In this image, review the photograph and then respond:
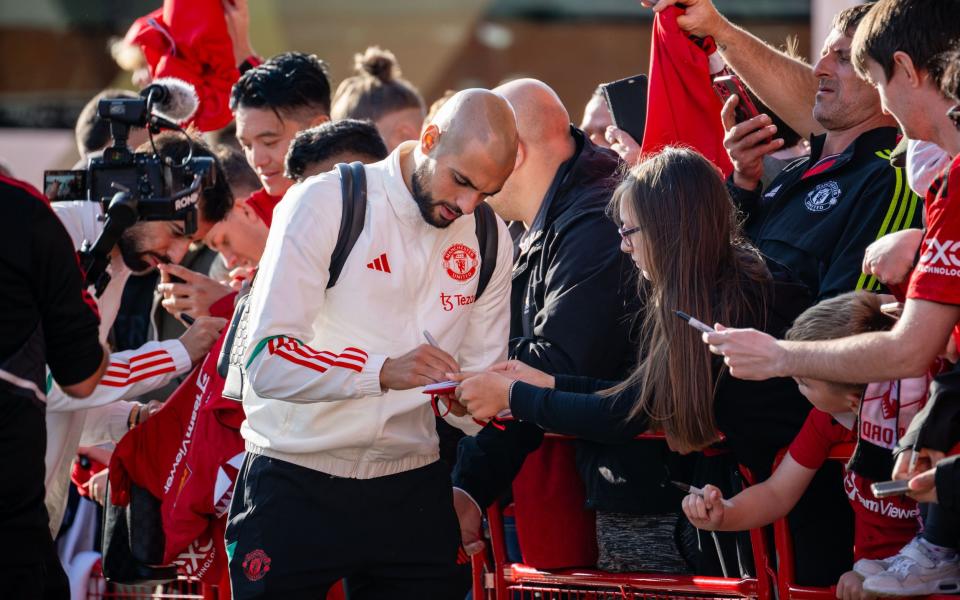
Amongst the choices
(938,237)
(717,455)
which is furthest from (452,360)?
(938,237)

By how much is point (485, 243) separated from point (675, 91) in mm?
1221

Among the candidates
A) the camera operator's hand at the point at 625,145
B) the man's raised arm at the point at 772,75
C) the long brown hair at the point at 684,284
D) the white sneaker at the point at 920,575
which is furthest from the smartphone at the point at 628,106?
the white sneaker at the point at 920,575

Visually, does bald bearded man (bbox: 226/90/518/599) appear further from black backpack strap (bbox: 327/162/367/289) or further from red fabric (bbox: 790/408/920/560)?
red fabric (bbox: 790/408/920/560)

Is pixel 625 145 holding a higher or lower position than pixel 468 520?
higher

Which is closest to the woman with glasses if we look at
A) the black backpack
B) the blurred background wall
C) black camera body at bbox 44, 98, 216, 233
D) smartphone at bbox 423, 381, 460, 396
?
smartphone at bbox 423, 381, 460, 396

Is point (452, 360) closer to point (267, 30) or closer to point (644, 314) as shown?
point (644, 314)

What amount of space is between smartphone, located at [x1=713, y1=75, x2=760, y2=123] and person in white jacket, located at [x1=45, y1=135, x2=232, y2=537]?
1.77 m

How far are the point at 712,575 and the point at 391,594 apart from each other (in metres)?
0.98

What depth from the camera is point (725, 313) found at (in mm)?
3490

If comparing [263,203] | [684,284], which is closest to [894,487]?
[684,284]

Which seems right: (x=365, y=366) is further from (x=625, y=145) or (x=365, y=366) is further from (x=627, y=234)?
(x=625, y=145)

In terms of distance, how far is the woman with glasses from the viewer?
349 centimetres

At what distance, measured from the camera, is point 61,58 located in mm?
11391

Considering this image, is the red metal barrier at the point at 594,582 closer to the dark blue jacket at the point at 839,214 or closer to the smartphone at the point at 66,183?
the dark blue jacket at the point at 839,214
